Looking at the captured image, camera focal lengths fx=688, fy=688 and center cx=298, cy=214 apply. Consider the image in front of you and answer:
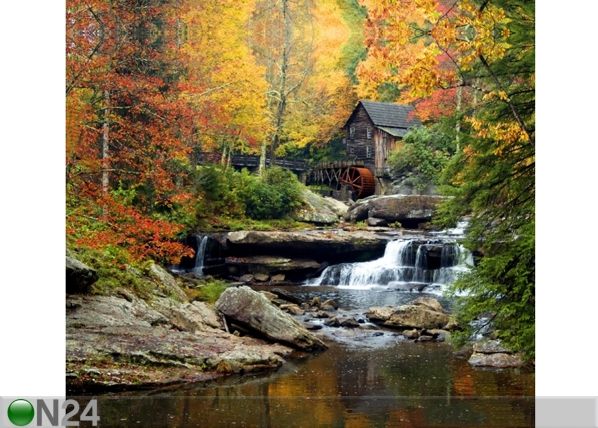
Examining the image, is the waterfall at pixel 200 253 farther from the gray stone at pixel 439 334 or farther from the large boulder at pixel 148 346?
the gray stone at pixel 439 334

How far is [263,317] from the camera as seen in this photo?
5.69 m

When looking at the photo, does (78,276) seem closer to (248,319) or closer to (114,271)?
(114,271)

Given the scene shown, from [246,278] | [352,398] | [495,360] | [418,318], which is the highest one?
[246,278]

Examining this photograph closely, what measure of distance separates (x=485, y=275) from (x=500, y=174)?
742 millimetres

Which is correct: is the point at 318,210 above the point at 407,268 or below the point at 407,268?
above

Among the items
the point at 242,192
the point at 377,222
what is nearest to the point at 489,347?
the point at 377,222

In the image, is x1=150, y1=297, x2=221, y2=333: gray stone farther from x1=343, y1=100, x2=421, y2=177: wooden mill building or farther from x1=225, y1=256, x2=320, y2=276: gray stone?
x1=343, y1=100, x2=421, y2=177: wooden mill building

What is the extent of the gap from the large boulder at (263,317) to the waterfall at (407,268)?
2.44ft

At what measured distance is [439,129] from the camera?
5145 millimetres

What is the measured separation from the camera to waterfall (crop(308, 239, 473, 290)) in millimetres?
5500

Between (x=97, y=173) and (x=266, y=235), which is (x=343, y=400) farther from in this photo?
(x=97, y=173)
